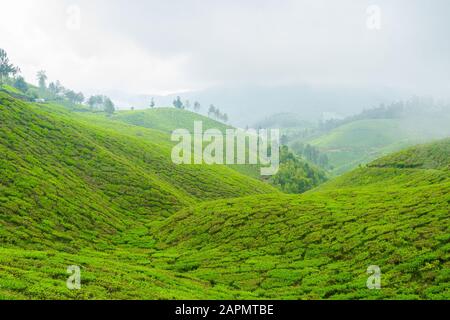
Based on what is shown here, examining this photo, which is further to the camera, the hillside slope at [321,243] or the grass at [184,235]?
the hillside slope at [321,243]

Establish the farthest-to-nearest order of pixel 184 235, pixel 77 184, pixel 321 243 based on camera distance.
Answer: pixel 77 184
pixel 184 235
pixel 321 243

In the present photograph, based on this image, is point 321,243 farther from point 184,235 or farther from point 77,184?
point 77,184

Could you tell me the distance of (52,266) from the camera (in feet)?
113

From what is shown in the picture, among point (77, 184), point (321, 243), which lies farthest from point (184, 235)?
point (77, 184)

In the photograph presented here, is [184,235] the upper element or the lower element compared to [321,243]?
upper

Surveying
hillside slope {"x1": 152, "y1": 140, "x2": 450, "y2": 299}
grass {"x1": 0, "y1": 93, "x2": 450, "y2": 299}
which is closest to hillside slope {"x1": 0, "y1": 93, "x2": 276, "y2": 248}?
grass {"x1": 0, "y1": 93, "x2": 450, "y2": 299}

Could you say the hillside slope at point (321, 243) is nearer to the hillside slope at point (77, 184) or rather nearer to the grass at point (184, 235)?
the grass at point (184, 235)

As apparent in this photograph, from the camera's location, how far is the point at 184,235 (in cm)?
5828

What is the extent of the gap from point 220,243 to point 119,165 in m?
49.4

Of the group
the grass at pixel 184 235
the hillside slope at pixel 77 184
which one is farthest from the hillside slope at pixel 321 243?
the hillside slope at pixel 77 184

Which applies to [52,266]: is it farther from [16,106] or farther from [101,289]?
[16,106]

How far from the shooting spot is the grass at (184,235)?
3228cm

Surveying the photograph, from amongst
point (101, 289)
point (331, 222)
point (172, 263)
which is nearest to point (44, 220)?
point (172, 263)

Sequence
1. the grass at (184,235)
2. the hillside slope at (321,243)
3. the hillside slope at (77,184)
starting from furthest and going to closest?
the hillside slope at (77,184) → the hillside slope at (321,243) → the grass at (184,235)
